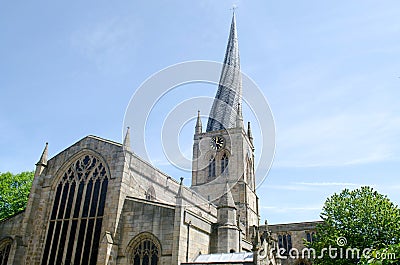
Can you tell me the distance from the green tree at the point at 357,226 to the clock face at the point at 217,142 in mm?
21165

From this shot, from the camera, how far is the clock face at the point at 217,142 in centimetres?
4428

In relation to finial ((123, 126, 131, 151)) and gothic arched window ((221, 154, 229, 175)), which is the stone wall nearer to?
gothic arched window ((221, 154, 229, 175))

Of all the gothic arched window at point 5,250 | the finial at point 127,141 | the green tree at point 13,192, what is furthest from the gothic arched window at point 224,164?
the gothic arched window at point 5,250

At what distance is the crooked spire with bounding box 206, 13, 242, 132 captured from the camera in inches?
1862

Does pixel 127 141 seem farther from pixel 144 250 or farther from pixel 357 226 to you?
pixel 357 226

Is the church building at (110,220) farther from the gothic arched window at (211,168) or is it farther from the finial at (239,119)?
the finial at (239,119)

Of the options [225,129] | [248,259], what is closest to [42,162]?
[248,259]

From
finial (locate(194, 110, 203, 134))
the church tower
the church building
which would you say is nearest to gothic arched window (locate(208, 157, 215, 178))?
the church tower

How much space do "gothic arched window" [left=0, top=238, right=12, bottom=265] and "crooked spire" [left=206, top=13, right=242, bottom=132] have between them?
30297 millimetres

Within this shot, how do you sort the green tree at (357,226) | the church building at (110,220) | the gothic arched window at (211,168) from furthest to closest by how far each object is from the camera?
the gothic arched window at (211,168), the green tree at (357,226), the church building at (110,220)

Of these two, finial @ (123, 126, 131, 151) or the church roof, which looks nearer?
the church roof

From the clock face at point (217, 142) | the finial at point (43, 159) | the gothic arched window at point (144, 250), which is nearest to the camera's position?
the gothic arched window at point (144, 250)

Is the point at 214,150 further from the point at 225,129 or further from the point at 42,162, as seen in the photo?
the point at 42,162

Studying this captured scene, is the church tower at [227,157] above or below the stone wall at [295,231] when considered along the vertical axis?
above
